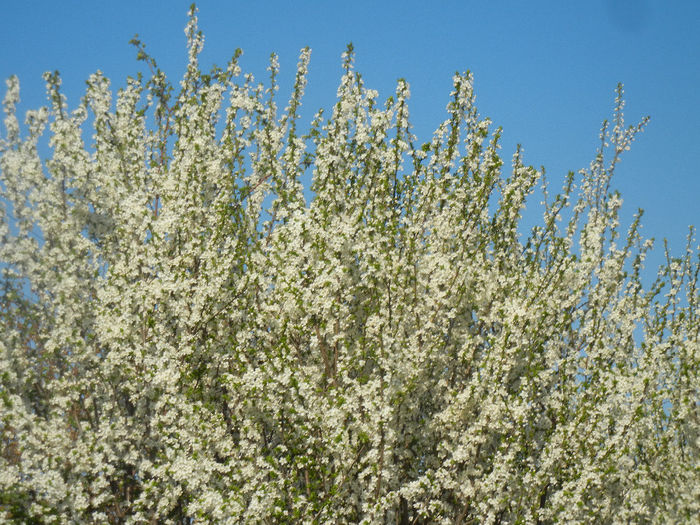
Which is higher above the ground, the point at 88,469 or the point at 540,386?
the point at 540,386

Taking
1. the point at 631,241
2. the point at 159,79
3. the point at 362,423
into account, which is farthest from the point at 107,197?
the point at 631,241

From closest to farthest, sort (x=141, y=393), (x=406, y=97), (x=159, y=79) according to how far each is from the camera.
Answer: (x=141, y=393) < (x=406, y=97) < (x=159, y=79)

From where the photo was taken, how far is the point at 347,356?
9.23m

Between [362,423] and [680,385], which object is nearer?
[362,423]

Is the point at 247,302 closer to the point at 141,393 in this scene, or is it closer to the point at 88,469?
the point at 141,393

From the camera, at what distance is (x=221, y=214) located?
417 inches

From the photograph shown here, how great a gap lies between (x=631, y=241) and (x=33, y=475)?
10.9 meters

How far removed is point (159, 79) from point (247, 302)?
21.8 feet

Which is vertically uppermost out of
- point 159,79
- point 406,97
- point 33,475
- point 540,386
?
point 159,79

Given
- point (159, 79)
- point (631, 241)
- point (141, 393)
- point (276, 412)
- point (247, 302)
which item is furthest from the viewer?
point (159, 79)

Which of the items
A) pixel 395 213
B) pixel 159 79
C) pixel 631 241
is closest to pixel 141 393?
pixel 395 213

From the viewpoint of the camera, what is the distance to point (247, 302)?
33.0ft

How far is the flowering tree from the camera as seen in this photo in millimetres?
8461

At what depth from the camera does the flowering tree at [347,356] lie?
8461mm
